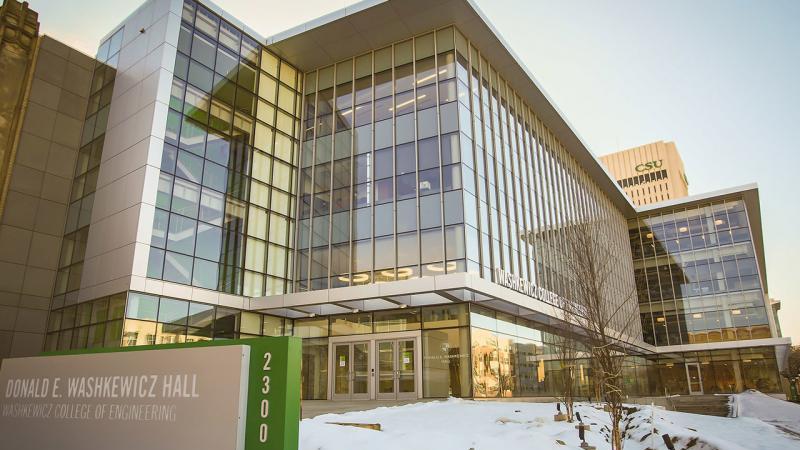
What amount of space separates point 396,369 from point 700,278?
125 ft

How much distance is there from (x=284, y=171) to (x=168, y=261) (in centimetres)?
814

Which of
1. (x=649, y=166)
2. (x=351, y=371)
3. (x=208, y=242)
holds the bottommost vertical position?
(x=351, y=371)

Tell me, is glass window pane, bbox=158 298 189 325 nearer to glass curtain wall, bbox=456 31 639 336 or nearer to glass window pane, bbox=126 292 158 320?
glass window pane, bbox=126 292 158 320

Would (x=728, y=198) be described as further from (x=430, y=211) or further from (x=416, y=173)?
(x=430, y=211)

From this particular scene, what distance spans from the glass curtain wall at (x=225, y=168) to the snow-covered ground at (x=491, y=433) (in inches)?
459

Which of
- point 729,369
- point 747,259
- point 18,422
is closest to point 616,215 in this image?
point 747,259

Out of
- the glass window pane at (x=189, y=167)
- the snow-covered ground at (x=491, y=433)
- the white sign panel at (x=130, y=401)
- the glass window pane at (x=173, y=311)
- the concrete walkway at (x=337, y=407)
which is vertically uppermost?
the glass window pane at (x=189, y=167)

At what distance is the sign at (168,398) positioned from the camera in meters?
5.60

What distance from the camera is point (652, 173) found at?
14162 centimetres

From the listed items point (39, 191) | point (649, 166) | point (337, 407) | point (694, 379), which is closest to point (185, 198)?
point (39, 191)

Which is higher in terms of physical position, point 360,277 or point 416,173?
point 416,173

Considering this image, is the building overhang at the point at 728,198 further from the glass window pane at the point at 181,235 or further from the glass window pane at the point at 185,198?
the glass window pane at the point at 181,235

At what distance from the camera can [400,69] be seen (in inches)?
1065

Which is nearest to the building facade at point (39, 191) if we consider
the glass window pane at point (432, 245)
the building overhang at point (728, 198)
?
the glass window pane at point (432, 245)
